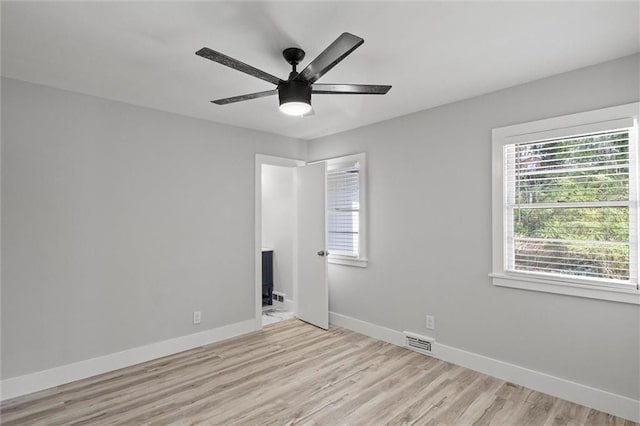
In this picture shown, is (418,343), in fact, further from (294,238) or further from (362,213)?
(294,238)

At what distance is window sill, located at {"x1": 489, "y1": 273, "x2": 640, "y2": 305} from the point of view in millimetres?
2361

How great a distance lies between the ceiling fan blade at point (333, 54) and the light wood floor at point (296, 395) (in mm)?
2273

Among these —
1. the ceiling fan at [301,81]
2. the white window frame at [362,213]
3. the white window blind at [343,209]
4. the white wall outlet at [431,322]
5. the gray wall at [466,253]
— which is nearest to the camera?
the ceiling fan at [301,81]

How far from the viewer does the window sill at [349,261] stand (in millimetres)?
4109

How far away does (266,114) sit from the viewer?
365cm

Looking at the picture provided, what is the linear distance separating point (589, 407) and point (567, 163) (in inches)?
71.5

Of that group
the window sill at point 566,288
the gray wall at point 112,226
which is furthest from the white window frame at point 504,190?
the gray wall at point 112,226

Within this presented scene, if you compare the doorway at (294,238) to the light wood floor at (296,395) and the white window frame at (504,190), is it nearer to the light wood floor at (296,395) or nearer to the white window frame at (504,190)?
the light wood floor at (296,395)

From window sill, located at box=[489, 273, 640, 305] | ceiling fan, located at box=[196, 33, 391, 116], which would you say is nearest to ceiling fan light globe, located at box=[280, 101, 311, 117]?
ceiling fan, located at box=[196, 33, 391, 116]

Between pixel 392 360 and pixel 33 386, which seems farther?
pixel 392 360

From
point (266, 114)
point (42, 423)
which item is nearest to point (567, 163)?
point (266, 114)

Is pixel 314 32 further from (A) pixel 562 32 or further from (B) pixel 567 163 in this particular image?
(B) pixel 567 163

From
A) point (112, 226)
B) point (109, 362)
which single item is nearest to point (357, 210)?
point (112, 226)

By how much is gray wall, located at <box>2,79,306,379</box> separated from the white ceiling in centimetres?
39
